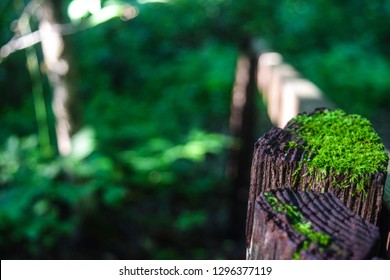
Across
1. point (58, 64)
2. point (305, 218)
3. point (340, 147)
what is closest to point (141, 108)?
point (58, 64)

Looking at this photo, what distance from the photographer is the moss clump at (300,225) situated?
67cm

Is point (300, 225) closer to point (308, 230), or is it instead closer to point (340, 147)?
point (308, 230)

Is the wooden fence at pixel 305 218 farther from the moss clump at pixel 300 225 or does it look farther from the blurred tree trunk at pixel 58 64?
the blurred tree trunk at pixel 58 64

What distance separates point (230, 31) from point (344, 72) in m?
2.40

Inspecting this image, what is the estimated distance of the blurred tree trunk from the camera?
2.79m

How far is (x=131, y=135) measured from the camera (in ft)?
12.9

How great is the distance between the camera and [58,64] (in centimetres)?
292

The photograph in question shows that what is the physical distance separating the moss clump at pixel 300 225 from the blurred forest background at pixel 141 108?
1.35 meters

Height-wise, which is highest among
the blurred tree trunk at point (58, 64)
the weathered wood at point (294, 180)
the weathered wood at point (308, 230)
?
the blurred tree trunk at point (58, 64)

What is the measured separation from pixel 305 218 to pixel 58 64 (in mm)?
2534

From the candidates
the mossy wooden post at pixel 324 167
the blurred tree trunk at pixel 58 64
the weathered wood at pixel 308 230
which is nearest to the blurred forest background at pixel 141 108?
the blurred tree trunk at pixel 58 64

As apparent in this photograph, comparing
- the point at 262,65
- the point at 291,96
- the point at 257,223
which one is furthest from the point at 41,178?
the point at 257,223

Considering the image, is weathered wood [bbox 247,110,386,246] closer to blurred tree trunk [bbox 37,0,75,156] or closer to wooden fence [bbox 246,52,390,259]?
wooden fence [bbox 246,52,390,259]
